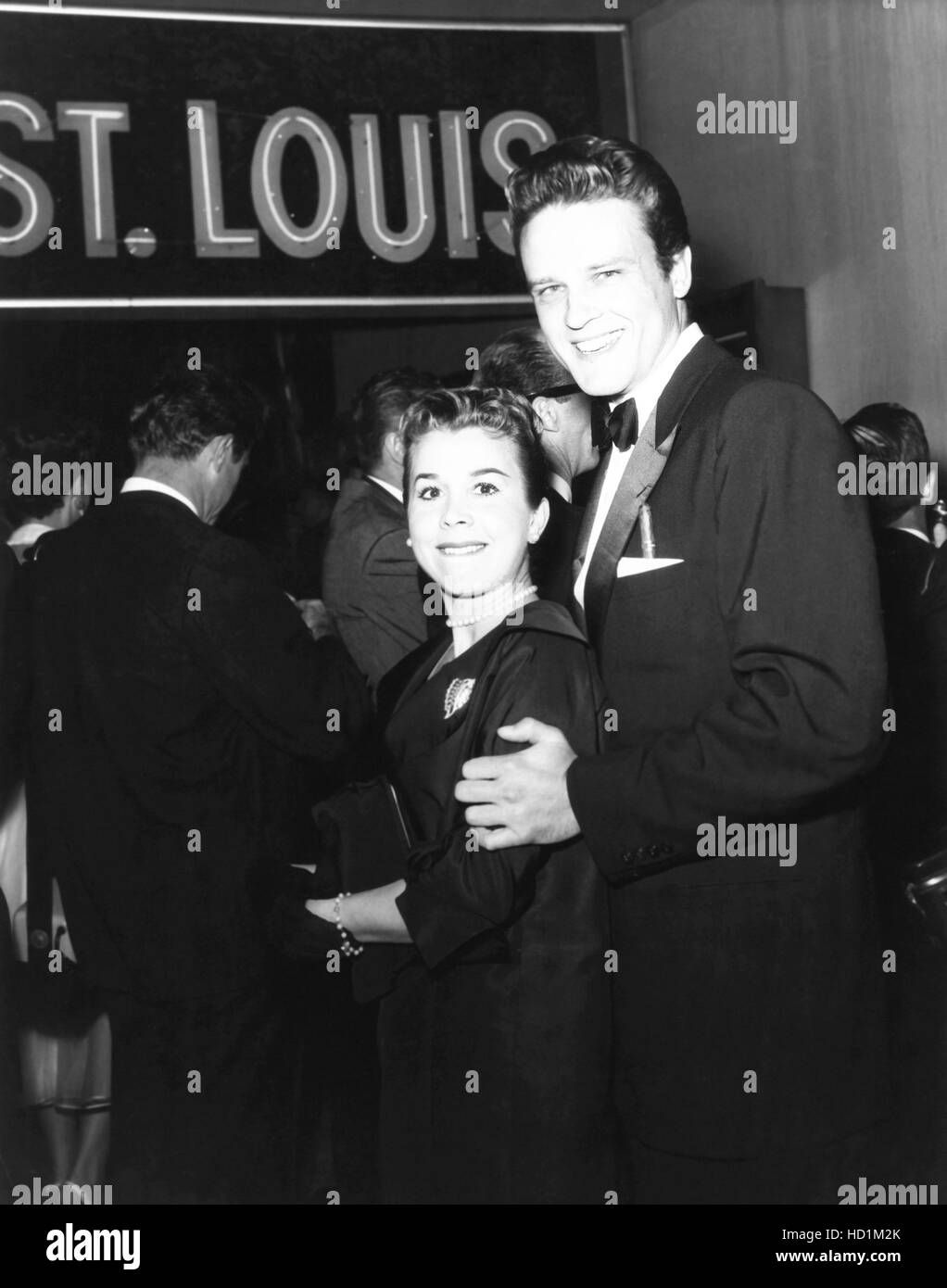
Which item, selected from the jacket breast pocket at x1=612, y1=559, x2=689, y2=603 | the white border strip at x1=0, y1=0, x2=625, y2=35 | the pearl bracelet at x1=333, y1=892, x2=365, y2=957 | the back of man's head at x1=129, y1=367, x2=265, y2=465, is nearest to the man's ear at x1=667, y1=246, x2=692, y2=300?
the jacket breast pocket at x1=612, y1=559, x2=689, y2=603

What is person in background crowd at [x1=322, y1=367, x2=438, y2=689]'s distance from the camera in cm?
258

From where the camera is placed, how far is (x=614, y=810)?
135 centimetres

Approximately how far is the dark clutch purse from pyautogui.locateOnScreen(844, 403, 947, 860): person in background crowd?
Result: 1053 millimetres

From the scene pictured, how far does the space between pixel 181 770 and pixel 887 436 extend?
5.35ft

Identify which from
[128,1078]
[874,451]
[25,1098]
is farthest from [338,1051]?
[874,451]

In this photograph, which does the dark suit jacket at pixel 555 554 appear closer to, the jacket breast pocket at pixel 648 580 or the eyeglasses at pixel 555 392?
the eyeglasses at pixel 555 392

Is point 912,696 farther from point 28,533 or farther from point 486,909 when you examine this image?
point 28,533

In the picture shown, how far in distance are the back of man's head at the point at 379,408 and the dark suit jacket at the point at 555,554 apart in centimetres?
91

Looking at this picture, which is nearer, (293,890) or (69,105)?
(293,890)

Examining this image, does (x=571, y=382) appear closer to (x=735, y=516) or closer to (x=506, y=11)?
(x=735, y=516)

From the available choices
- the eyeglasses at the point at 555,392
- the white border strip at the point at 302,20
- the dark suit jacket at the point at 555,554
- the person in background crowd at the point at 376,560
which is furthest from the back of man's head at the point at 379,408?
the white border strip at the point at 302,20

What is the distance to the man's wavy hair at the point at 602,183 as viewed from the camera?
1.45 metres

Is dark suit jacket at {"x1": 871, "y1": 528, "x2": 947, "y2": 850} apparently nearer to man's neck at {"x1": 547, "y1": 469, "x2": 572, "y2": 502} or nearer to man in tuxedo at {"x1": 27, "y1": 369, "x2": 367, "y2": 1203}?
man's neck at {"x1": 547, "y1": 469, "x2": 572, "y2": 502}

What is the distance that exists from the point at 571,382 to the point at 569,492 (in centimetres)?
19
